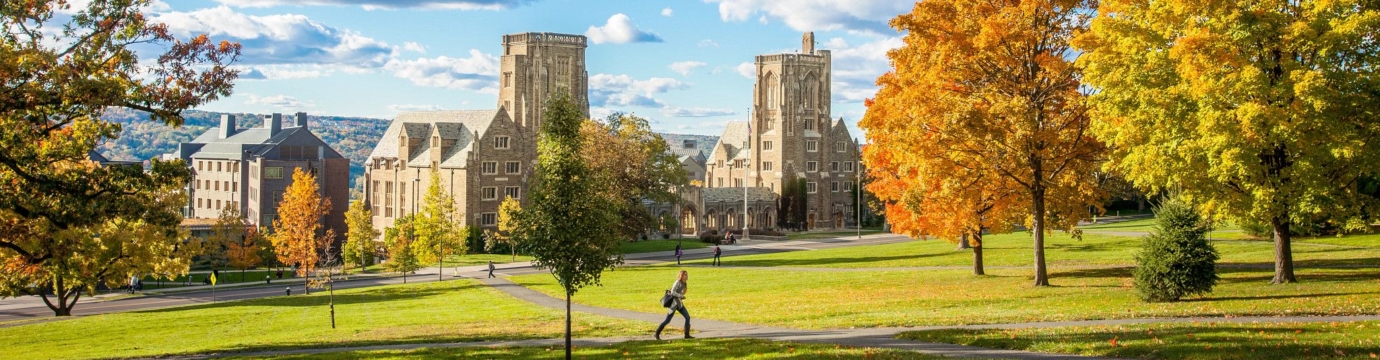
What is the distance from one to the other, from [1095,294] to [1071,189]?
4235 millimetres

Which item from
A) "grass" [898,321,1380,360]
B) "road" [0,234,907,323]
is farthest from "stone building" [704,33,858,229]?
"grass" [898,321,1380,360]

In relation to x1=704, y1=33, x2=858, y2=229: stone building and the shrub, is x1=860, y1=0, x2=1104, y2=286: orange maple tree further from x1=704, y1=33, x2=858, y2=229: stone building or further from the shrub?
x1=704, y1=33, x2=858, y2=229: stone building

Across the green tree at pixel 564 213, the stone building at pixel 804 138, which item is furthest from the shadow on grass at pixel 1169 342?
the stone building at pixel 804 138

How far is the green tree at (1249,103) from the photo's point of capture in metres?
24.7

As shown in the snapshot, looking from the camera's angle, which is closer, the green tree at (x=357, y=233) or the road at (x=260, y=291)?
the road at (x=260, y=291)

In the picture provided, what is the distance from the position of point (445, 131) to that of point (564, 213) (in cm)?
6953

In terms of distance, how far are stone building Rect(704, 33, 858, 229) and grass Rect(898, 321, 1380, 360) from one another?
92186 mm

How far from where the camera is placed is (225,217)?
7006 centimetres

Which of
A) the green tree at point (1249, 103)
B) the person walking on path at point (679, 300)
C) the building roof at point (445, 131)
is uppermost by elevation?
the building roof at point (445, 131)

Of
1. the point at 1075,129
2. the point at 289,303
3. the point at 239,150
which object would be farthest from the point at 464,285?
the point at 239,150

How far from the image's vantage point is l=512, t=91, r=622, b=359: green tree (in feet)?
64.1

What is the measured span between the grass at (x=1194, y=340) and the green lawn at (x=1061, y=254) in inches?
697

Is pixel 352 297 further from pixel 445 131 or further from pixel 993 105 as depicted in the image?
pixel 445 131

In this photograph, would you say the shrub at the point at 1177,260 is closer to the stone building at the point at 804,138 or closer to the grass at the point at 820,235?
the grass at the point at 820,235
